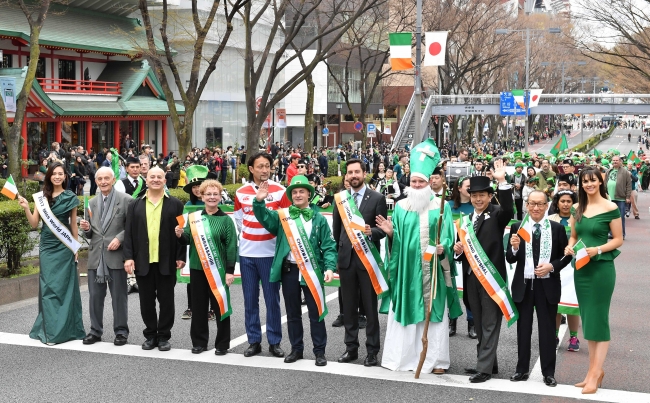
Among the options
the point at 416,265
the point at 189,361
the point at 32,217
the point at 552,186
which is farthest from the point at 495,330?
the point at 552,186

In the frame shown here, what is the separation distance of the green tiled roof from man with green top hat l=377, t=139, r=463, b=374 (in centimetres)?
2872

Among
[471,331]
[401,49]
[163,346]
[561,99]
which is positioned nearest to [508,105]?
[561,99]

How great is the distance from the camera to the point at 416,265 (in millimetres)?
7766

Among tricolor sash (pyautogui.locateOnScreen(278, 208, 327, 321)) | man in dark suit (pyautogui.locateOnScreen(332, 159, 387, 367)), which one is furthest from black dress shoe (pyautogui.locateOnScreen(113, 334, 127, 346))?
man in dark suit (pyautogui.locateOnScreen(332, 159, 387, 367))

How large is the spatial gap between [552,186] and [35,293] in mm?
9593

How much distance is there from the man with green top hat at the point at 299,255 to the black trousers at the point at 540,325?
1.68m

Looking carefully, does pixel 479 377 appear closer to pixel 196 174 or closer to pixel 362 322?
pixel 362 322

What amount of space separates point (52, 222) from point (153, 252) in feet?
3.55

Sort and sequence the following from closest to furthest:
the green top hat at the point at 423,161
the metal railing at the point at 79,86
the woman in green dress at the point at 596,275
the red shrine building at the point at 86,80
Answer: the woman in green dress at the point at 596,275 < the green top hat at the point at 423,161 < the red shrine building at the point at 86,80 < the metal railing at the point at 79,86

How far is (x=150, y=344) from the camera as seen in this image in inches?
336

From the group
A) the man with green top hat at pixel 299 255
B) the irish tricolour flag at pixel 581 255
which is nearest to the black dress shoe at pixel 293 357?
the man with green top hat at pixel 299 255

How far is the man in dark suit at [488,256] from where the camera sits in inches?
295

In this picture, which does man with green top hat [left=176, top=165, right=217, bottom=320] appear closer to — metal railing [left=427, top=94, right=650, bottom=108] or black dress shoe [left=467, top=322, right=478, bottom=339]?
black dress shoe [left=467, top=322, right=478, bottom=339]

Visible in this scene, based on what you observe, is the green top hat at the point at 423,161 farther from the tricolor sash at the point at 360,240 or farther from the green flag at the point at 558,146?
the green flag at the point at 558,146
